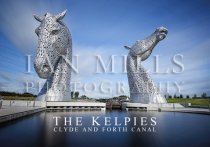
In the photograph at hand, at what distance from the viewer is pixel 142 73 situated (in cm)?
2580

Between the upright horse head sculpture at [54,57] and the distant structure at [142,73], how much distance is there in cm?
675

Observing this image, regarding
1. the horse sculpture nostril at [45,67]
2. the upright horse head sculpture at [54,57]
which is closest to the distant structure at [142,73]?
the upright horse head sculpture at [54,57]

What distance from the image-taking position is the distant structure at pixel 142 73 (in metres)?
24.7

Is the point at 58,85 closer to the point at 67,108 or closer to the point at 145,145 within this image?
the point at 67,108

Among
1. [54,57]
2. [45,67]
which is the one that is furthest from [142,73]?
[45,67]

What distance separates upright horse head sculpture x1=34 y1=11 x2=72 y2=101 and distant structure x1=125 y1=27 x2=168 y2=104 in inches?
266

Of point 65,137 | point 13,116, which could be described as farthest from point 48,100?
point 65,137

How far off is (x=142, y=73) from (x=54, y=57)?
9535mm

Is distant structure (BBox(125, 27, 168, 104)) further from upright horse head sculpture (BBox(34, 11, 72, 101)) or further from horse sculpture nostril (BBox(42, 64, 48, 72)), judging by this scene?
horse sculpture nostril (BBox(42, 64, 48, 72))

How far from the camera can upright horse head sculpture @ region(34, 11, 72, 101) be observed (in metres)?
19.0

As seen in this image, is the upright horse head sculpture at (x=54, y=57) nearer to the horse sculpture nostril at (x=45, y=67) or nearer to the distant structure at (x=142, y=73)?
the horse sculpture nostril at (x=45, y=67)

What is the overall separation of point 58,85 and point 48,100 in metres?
1.54

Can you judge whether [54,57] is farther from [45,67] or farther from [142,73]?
[142,73]

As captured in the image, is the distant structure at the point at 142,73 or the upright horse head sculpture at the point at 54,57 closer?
the upright horse head sculpture at the point at 54,57
